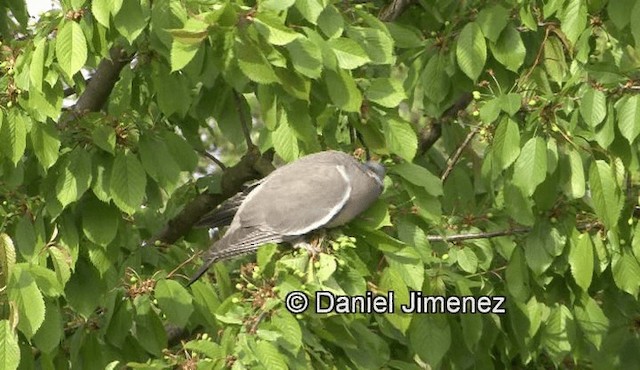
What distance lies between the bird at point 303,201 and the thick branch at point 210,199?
162 cm

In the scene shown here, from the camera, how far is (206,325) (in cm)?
573

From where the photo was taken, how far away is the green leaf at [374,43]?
4910 mm

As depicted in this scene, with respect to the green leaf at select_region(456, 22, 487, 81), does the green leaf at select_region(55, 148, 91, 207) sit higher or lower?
higher


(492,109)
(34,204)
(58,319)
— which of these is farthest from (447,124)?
(58,319)

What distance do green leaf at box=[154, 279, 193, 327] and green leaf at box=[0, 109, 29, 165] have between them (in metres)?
0.81

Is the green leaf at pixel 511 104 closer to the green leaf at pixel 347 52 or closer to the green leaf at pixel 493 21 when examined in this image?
the green leaf at pixel 493 21

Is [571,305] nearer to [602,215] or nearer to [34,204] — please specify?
[602,215]

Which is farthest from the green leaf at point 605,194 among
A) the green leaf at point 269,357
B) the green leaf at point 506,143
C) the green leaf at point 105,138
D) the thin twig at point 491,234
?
the green leaf at point 105,138

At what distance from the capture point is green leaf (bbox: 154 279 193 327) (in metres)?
5.33

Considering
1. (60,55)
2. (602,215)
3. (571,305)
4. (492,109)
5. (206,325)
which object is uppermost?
(60,55)

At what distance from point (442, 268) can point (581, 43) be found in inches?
45.6

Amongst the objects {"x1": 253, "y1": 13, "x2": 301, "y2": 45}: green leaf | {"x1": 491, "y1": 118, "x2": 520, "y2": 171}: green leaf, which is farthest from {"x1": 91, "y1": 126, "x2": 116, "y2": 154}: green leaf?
{"x1": 491, "y1": 118, "x2": 520, "y2": 171}: green leaf

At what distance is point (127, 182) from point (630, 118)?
208 cm

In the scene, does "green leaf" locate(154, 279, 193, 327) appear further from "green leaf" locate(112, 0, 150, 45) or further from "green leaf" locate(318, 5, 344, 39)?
"green leaf" locate(318, 5, 344, 39)
